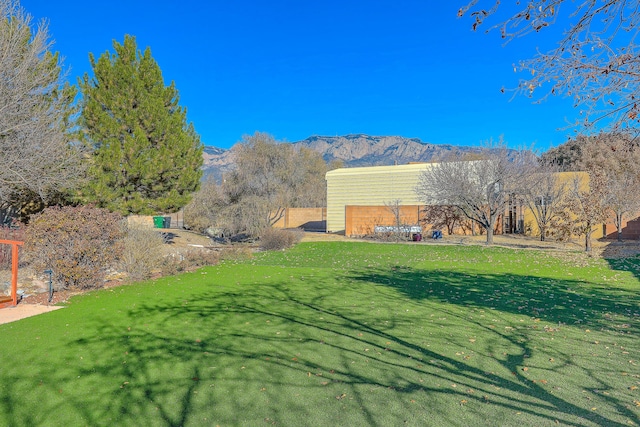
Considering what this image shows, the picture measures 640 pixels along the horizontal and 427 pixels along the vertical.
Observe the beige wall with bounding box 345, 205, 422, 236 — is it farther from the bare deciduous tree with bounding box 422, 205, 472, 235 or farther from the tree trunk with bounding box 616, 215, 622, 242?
the tree trunk with bounding box 616, 215, 622, 242

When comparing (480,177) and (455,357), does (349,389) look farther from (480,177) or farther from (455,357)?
(480,177)

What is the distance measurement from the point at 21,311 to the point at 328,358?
5.99 m

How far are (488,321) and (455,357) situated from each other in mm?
2011

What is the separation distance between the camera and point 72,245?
374 inches

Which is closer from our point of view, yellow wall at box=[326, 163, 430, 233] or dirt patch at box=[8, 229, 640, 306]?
dirt patch at box=[8, 229, 640, 306]

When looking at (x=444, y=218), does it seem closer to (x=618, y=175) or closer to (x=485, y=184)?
(x=485, y=184)

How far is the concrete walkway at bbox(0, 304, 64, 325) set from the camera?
6.97 m

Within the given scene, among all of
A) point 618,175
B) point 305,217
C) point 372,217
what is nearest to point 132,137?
point 372,217

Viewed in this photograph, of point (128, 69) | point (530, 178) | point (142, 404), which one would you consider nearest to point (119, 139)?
point (128, 69)

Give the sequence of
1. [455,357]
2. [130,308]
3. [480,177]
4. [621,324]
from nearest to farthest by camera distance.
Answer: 1. [455,357]
2. [621,324]
3. [130,308]
4. [480,177]

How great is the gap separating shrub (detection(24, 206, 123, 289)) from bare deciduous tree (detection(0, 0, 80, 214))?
12.5 feet

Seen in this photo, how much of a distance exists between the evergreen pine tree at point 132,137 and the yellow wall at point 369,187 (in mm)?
16735

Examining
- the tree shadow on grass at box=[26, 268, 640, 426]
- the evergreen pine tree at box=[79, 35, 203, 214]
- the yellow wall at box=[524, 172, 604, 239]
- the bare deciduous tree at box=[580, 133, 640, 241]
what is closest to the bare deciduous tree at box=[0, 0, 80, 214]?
the evergreen pine tree at box=[79, 35, 203, 214]

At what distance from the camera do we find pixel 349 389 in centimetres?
395
